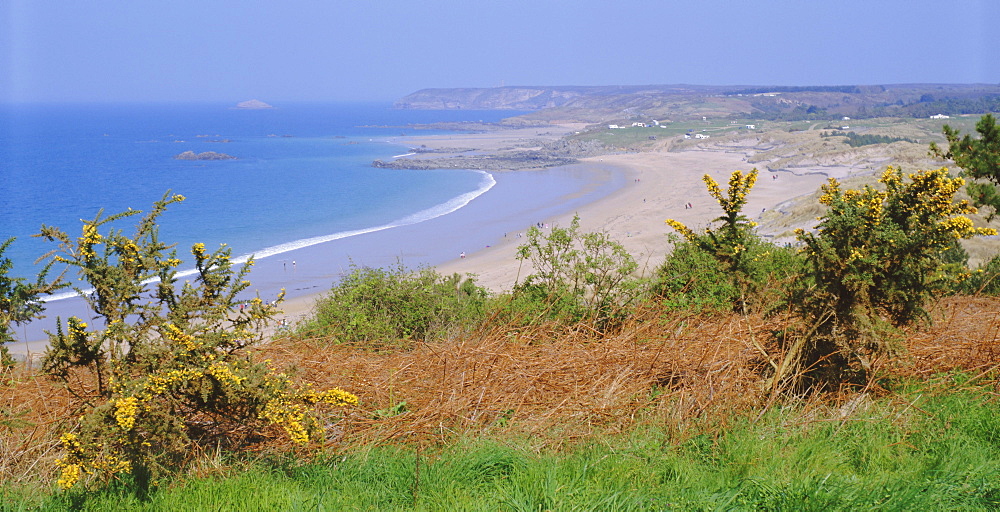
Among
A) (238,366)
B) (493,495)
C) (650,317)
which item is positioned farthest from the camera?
(650,317)

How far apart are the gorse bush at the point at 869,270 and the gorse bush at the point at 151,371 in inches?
120

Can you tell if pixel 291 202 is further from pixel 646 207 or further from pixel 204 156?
pixel 204 156

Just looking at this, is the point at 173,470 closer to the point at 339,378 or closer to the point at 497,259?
the point at 339,378

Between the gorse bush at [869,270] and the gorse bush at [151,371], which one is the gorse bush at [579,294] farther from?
the gorse bush at [151,371]

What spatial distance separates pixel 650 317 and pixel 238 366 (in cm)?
395

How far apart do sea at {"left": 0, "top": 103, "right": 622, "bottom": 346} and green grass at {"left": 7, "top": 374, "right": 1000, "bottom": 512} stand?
8839mm

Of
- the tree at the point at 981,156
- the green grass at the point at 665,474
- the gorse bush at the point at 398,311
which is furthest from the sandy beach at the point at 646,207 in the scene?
the green grass at the point at 665,474

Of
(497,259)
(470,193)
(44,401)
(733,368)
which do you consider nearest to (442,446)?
(733,368)

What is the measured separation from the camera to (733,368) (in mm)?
4906

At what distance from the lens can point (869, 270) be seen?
14.7ft

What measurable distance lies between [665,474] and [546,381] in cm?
140

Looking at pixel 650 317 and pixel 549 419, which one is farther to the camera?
pixel 650 317

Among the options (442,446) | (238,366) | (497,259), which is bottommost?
(497,259)

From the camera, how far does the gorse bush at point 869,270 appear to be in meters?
4.41
